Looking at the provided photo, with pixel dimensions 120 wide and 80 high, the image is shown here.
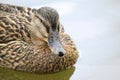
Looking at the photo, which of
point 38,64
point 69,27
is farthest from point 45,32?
point 69,27

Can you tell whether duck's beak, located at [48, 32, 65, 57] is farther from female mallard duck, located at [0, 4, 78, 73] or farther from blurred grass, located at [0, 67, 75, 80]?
blurred grass, located at [0, 67, 75, 80]

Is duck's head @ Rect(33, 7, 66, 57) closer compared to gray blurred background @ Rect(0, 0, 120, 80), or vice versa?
Answer: duck's head @ Rect(33, 7, 66, 57)

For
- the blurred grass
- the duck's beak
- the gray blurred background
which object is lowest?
the blurred grass

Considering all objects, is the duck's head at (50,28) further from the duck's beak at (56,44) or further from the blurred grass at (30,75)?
the blurred grass at (30,75)

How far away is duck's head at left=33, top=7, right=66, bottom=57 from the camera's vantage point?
6.88m

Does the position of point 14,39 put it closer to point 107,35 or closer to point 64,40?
point 64,40

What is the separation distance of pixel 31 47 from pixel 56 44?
670 millimetres

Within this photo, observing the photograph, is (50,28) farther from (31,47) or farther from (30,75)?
(30,75)

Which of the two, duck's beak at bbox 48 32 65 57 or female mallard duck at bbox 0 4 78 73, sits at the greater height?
duck's beak at bbox 48 32 65 57

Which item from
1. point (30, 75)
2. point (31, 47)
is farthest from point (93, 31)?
point (30, 75)

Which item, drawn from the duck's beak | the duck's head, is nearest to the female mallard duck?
the duck's head

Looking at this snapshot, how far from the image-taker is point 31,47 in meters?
7.46

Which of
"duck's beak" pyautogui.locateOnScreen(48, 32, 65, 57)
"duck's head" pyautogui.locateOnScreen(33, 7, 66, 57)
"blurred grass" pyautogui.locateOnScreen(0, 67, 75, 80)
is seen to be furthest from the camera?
"blurred grass" pyautogui.locateOnScreen(0, 67, 75, 80)

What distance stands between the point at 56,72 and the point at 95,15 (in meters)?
1.45
